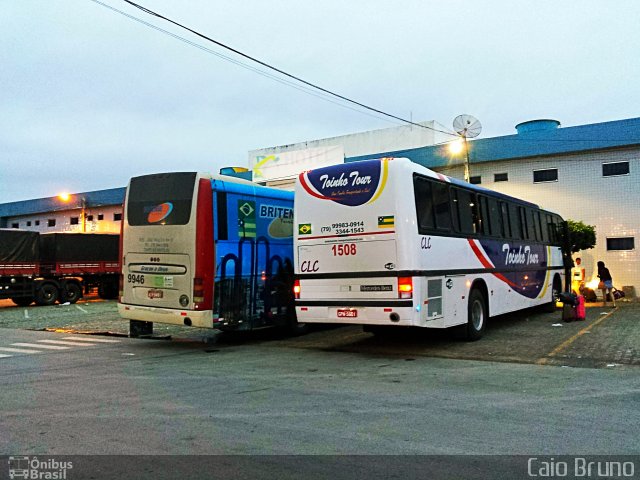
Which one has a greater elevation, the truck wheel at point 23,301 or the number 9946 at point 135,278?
the number 9946 at point 135,278

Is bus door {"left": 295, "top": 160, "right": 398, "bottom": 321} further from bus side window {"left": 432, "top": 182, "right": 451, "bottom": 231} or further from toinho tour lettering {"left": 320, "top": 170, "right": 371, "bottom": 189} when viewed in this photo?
bus side window {"left": 432, "top": 182, "right": 451, "bottom": 231}

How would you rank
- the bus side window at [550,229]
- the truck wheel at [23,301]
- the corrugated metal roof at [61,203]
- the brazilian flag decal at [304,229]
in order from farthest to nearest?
the corrugated metal roof at [61,203]
the truck wheel at [23,301]
the bus side window at [550,229]
the brazilian flag decal at [304,229]

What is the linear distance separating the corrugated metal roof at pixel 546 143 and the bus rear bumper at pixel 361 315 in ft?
54.4

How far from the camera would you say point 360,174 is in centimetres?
995

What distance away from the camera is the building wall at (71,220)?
41.4 metres

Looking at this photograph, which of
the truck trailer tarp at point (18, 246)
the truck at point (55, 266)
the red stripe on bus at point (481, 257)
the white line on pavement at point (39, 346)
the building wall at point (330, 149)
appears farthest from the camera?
the building wall at point (330, 149)

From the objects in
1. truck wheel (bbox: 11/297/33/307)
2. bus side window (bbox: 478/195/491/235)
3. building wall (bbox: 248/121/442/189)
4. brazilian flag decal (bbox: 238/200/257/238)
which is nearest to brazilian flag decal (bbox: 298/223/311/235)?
brazilian flag decal (bbox: 238/200/257/238)

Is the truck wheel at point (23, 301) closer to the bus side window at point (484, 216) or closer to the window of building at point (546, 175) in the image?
the bus side window at point (484, 216)

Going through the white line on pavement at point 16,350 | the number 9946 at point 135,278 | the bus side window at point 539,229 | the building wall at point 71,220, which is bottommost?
the white line on pavement at point 16,350

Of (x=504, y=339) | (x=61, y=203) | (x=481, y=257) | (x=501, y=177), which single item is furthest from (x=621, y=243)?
(x=61, y=203)

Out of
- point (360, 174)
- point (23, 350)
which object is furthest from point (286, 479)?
point (23, 350)

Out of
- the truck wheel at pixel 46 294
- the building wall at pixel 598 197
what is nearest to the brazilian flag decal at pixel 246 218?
the building wall at pixel 598 197

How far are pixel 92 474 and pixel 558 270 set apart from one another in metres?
16.3

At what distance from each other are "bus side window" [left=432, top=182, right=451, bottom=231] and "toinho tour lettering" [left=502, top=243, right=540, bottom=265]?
3.07 meters
